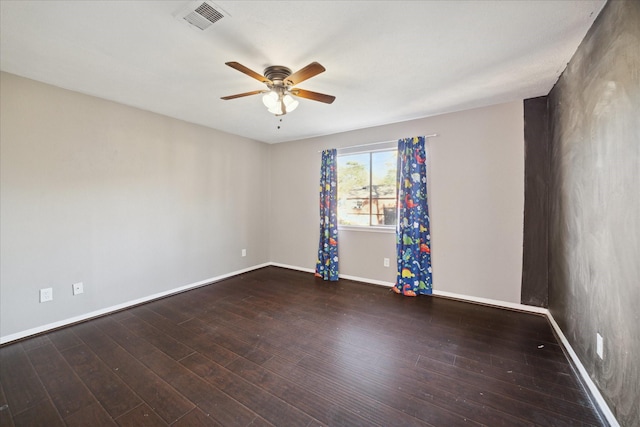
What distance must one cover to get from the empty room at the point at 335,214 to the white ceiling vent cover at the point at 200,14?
1cm

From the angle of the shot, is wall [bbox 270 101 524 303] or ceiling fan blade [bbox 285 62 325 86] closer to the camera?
ceiling fan blade [bbox 285 62 325 86]

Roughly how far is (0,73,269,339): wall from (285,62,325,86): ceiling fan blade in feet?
7.42

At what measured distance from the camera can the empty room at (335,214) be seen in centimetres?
150

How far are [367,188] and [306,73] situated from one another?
2.39m

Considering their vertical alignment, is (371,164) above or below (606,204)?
above

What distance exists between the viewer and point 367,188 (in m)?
3.96

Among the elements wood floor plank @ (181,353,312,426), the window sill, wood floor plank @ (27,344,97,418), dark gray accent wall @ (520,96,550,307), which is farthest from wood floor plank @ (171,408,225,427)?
dark gray accent wall @ (520,96,550,307)

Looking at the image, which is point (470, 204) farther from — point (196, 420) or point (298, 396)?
point (196, 420)

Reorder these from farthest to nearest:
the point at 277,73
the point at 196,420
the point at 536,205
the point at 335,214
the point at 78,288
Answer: the point at 335,214 → the point at 536,205 → the point at 78,288 → the point at 277,73 → the point at 196,420

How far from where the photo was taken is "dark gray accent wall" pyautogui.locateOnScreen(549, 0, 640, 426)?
1251mm

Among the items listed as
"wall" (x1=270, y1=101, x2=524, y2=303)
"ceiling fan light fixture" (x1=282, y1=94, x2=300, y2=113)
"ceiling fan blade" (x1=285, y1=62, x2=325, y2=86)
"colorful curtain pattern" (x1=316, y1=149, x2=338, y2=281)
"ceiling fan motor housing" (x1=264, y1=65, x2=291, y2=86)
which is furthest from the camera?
"colorful curtain pattern" (x1=316, y1=149, x2=338, y2=281)

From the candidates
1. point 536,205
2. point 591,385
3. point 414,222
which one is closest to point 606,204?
point 591,385

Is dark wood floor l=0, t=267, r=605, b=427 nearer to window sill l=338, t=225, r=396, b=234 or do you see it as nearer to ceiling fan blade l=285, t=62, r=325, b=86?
window sill l=338, t=225, r=396, b=234

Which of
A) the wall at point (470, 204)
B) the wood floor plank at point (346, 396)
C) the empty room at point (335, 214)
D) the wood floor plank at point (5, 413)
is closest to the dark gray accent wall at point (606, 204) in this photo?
the empty room at point (335, 214)
